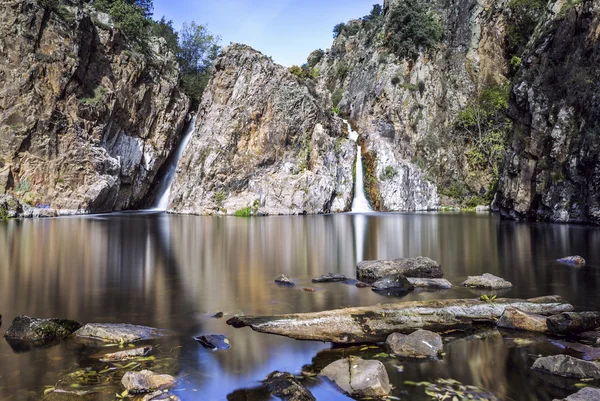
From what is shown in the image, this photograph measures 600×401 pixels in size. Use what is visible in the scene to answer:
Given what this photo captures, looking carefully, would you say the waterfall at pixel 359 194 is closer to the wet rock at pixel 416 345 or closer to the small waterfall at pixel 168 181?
the small waterfall at pixel 168 181

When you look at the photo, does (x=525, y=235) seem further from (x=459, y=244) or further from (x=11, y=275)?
(x=11, y=275)

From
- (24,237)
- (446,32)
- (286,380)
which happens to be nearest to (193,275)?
(286,380)

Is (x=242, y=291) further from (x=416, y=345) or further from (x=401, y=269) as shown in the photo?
(x=416, y=345)

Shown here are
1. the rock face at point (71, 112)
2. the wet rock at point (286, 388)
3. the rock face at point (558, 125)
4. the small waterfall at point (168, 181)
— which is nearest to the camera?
the wet rock at point (286, 388)

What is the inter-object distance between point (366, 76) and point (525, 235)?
4324 cm

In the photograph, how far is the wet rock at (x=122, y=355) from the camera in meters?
5.80

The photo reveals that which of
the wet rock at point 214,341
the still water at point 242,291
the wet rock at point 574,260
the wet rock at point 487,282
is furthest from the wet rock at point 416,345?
the wet rock at point 574,260

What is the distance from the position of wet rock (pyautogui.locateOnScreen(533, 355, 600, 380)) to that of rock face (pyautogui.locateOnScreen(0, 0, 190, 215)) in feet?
141

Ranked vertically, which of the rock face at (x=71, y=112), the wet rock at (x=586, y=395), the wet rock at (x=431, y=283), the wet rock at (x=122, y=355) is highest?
the rock face at (x=71, y=112)

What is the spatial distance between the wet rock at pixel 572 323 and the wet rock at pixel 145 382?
5.79 metres

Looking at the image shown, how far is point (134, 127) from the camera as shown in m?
49.5

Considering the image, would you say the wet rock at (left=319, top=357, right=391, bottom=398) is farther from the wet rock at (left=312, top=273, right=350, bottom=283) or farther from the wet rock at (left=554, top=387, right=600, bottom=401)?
the wet rock at (left=312, top=273, right=350, bottom=283)

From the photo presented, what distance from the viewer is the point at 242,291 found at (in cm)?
1009

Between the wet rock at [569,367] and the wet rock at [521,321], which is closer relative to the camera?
the wet rock at [569,367]
